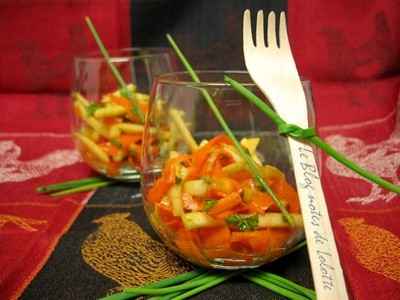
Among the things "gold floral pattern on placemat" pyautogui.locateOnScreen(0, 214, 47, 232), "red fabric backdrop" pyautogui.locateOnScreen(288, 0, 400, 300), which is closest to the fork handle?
"gold floral pattern on placemat" pyautogui.locateOnScreen(0, 214, 47, 232)

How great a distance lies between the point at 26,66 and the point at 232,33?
41cm

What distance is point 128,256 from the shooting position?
45cm

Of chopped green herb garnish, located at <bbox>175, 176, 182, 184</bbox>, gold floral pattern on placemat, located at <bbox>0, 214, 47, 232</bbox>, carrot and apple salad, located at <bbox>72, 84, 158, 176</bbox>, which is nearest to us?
chopped green herb garnish, located at <bbox>175, 176, 182, 184</bbox>

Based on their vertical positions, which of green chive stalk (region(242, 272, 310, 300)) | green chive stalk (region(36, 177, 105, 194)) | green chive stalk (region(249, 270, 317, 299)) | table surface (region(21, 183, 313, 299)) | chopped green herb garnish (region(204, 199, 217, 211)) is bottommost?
table surface (region(21, 183, 313, 299))

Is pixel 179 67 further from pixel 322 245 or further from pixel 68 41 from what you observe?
pixel 322 245

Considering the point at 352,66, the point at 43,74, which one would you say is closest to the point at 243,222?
the point at 352,66

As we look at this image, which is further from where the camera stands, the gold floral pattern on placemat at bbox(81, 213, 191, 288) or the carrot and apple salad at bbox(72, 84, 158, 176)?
the carrot and apple salad at bbox(72, 84, 158, 176)

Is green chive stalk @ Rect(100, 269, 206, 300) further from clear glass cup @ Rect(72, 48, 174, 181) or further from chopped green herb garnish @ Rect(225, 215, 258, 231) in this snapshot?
clear glass cup @ Rect(72, 48, 174, 181)

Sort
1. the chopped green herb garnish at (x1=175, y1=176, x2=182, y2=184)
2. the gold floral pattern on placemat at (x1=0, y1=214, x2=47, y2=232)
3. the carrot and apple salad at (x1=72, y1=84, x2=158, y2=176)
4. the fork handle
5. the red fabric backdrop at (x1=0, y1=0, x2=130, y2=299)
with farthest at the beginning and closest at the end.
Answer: the red fabric backdrop at (x1=0, y1=0, x2=130, y2=299) → the carrot and apple salad at (x1=72, y1=84, x2=158, y2=176) → the gold floral pattern on placemat at (x1=0, y1=214, x2=47, y2=232) → the chopped green herb garnish at (x1=175, y1=176, x2=182, y2=184) → the fork handle

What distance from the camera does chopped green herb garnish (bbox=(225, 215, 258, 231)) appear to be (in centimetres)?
36

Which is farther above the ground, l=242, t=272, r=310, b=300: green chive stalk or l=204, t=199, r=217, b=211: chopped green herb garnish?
l=204, t=199, r=217, b=211: chopped green herb garnish

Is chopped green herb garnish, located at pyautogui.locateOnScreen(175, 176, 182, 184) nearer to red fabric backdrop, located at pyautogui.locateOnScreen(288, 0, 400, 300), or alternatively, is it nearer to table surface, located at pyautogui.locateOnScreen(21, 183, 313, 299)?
table surface, located at pyautogui.locateOnScreen(21, 183, 313, 299)

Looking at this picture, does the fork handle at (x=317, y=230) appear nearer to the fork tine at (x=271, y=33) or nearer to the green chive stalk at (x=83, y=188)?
the fork tine at (x=271, y=33)

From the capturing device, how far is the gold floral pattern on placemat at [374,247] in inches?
16.1
